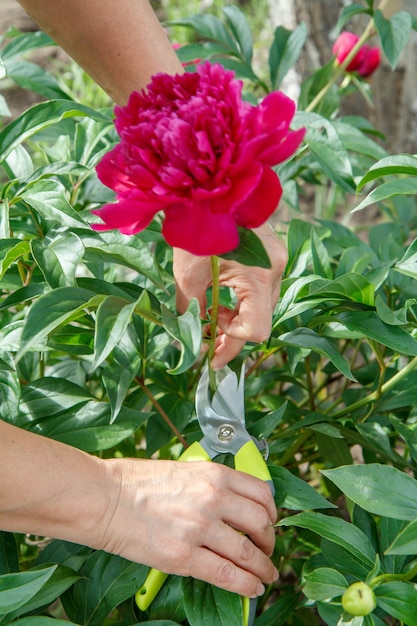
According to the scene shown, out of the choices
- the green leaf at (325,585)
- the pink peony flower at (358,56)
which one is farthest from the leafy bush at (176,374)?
the pink peony flower at (358,56)

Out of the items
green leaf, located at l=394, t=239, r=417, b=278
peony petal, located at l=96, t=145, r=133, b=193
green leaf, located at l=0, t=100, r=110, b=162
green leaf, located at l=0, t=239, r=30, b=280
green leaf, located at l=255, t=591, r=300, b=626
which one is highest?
peony petal, located at l=96, t=145, r=133, b=193

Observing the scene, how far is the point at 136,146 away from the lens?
55cm

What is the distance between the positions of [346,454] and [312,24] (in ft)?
4.71

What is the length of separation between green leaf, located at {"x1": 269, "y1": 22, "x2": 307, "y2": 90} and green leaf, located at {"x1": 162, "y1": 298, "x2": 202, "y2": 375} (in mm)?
746

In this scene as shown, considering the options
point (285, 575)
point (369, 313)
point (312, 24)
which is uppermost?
point (369, 313)

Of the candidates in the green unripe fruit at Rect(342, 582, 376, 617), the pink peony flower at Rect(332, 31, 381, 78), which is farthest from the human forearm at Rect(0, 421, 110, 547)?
the pink peony flower at Rect(332, 31, 381, 78)

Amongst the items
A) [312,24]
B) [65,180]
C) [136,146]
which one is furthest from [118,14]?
[312,24]

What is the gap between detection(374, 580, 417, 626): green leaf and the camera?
0.64m

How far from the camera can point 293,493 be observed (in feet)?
2.48

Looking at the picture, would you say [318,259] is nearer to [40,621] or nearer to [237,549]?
[237,549]

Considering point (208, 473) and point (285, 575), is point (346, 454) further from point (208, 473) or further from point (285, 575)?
point (285, 575)

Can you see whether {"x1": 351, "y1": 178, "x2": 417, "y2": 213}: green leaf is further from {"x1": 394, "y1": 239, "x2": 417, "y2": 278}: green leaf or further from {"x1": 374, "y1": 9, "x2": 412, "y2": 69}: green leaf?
{"x1": 374, "y1": 9, "x2": 412, "y2": 69}: green leaf

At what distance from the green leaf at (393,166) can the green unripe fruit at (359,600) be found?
1.24 ft

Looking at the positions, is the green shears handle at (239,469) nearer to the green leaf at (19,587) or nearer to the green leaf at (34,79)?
the green leaf at (19,587)
